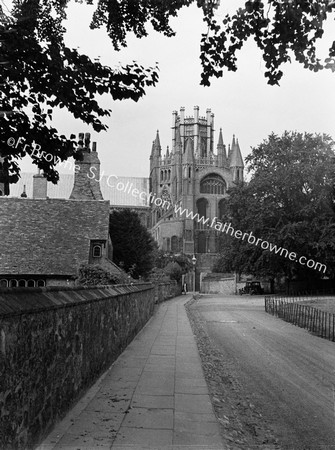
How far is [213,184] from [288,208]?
62.0 metres

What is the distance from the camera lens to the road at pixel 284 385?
6.20 metres

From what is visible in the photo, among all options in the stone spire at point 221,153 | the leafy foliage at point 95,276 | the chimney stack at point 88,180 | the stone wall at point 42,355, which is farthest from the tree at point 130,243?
the stone spire at point 221,153

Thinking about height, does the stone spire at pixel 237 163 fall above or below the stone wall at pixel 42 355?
above

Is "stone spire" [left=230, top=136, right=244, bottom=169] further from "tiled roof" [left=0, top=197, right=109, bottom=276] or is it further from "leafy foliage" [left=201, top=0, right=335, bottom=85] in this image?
"leafy foliage" [left=201, top=0, right=335, bottom=85]

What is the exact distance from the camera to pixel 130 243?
4131 cm

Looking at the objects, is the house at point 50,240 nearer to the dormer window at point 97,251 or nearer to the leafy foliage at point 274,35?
the dormer window at point 97,251

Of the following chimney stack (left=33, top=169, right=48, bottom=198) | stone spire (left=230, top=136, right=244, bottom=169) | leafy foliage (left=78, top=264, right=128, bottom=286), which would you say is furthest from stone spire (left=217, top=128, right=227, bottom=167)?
leafy foliage (left=78, top=264, right=128, bottom=286)

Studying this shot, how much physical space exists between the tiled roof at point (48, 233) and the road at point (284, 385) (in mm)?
13942

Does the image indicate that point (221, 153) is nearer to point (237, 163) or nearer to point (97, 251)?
point (237, 163)

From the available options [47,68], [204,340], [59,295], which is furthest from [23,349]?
[204,340]

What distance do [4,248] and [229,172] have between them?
85088mm

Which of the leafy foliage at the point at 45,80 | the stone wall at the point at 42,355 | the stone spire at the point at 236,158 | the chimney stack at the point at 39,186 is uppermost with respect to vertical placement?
the stone spire at the point at 236,158

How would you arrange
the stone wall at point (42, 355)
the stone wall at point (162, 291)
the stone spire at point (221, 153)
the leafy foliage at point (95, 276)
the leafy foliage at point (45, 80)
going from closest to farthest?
the stone wall at point (42, 355)
the leafy foliage at point (45, 80)
the leafy foliage at point (95, 276)
the stone wall at point (162, 291)
the stone spire at point (221, 153)

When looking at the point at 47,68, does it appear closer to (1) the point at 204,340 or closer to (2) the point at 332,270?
(1) the point at 204,340
